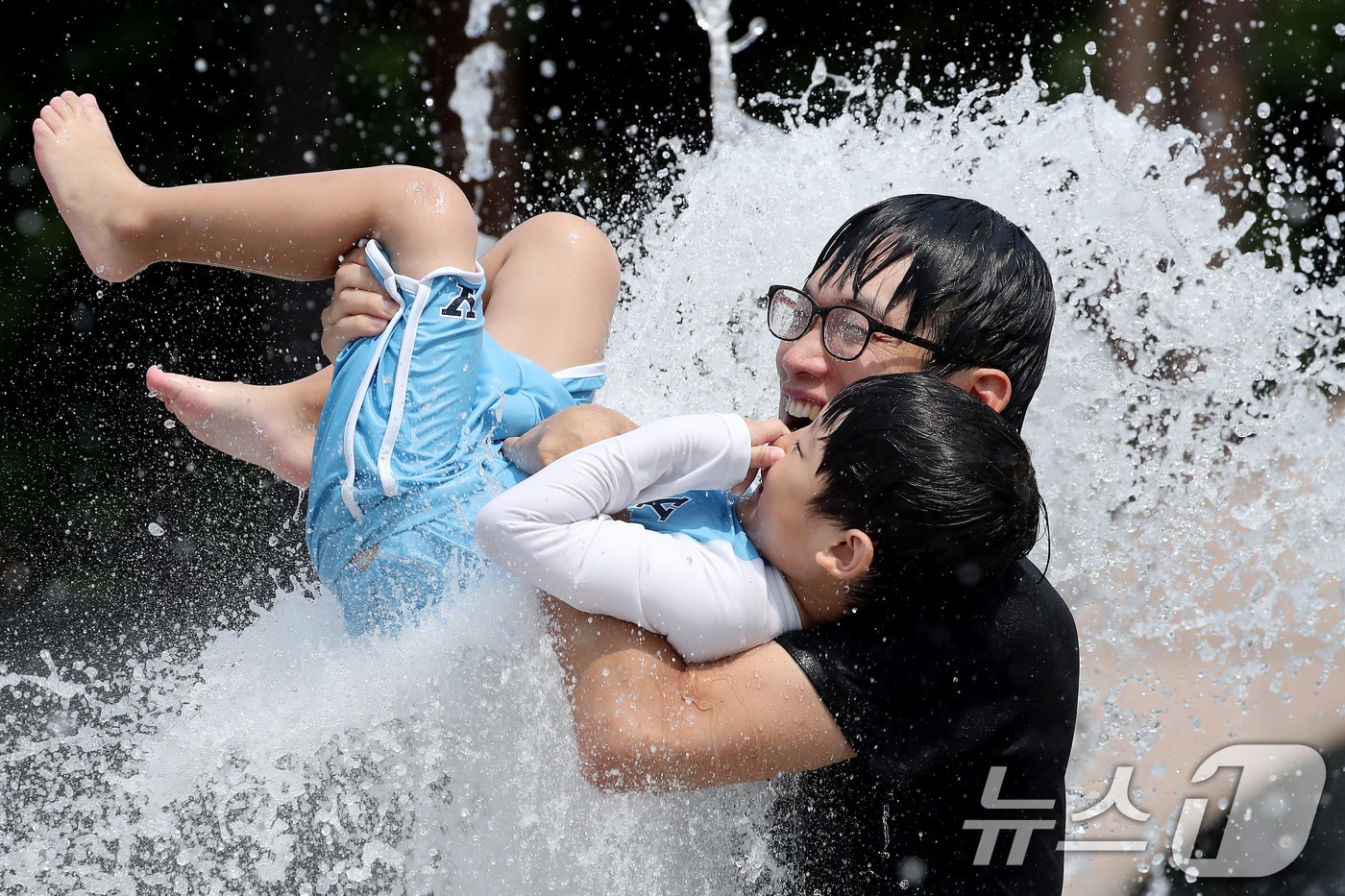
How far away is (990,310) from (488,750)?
108 cm

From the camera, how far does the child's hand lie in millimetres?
1822

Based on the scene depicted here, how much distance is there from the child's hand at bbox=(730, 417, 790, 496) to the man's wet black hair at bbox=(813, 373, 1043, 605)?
0.11 meters

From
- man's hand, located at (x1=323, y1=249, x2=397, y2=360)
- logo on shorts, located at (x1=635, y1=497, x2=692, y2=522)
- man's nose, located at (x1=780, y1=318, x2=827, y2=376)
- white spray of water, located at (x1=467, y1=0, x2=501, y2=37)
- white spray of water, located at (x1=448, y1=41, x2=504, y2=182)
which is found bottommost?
white spray of water, located at (x1=448, y1=41, x2=504, y2=182)

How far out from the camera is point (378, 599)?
2.16 m

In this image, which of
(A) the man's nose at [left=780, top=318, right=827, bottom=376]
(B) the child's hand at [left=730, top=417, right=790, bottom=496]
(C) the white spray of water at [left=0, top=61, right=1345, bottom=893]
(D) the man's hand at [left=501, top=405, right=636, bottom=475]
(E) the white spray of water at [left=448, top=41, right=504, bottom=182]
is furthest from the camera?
(E) the white spray of water at [left=448, top=41, right=504, bottom=182]

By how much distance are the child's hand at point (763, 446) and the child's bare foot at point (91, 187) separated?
4.28 ft

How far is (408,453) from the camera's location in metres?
2.18

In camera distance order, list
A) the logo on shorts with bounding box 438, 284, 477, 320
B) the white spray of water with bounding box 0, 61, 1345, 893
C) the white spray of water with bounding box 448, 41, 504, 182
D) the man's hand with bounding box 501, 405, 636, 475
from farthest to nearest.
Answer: the white spray of water with bounding box 448, 41, 504, 182 < the white spray of water with bounding box 0, 61, 1345, 893 < the logo on shorts with bounding box 438, 284, 477, 320 < the man's hand with bounding box 501, 405, 636, 475

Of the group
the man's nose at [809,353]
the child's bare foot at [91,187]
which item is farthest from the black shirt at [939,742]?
the child's bare foot at [91,187]

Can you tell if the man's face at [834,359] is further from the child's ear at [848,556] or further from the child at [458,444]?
the child's ear at [848,556]

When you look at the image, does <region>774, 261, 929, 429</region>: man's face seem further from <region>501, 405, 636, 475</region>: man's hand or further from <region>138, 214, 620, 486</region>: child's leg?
<region>138, 214, 620, 486</region>: child's leg

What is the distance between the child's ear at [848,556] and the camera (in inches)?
65.7

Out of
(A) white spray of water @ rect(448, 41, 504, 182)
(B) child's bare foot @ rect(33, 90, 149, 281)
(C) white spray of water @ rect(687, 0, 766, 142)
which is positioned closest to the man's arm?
(B) child's bare foot @ rect(33, 90, 149, 281)

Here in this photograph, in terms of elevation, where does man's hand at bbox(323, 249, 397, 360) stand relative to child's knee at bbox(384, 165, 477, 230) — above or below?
below
